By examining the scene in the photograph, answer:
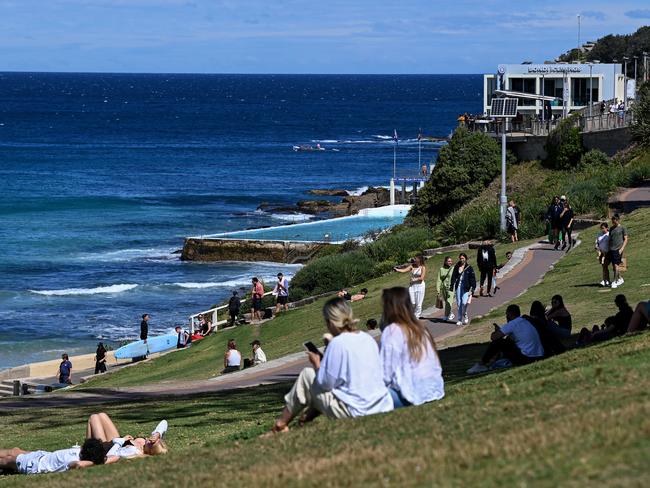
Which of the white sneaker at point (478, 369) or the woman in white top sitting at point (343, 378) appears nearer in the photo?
the woman in white top sitting at point (343, 378)

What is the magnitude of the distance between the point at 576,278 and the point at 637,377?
45.3 feet

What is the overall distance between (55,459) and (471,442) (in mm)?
4602

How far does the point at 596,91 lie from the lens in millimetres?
67438

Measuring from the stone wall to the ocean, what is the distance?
0.75m

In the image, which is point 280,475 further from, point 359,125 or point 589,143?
point 359,125

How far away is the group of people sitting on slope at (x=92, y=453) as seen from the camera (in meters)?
10.5

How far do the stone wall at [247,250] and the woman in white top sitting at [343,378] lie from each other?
1537 inches

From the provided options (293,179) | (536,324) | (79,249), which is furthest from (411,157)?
(536,324)

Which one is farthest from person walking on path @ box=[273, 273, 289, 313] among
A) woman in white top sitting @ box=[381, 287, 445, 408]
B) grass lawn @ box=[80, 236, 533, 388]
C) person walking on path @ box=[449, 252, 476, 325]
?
woman in white top sitting @ box=[381, 287, 445, 408]

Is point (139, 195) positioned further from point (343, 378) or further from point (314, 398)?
point (343, 378)

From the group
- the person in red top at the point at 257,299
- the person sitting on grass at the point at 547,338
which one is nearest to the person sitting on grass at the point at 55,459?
the person sitting on grass at the point at 547,338

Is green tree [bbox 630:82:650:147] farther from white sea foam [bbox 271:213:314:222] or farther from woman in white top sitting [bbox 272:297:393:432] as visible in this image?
white sea foam [bbox 271:213:314:222]

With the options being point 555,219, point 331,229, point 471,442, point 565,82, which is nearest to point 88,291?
point 331,229

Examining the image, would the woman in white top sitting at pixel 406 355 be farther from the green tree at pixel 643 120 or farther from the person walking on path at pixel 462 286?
the green tree at pixel 643 120
